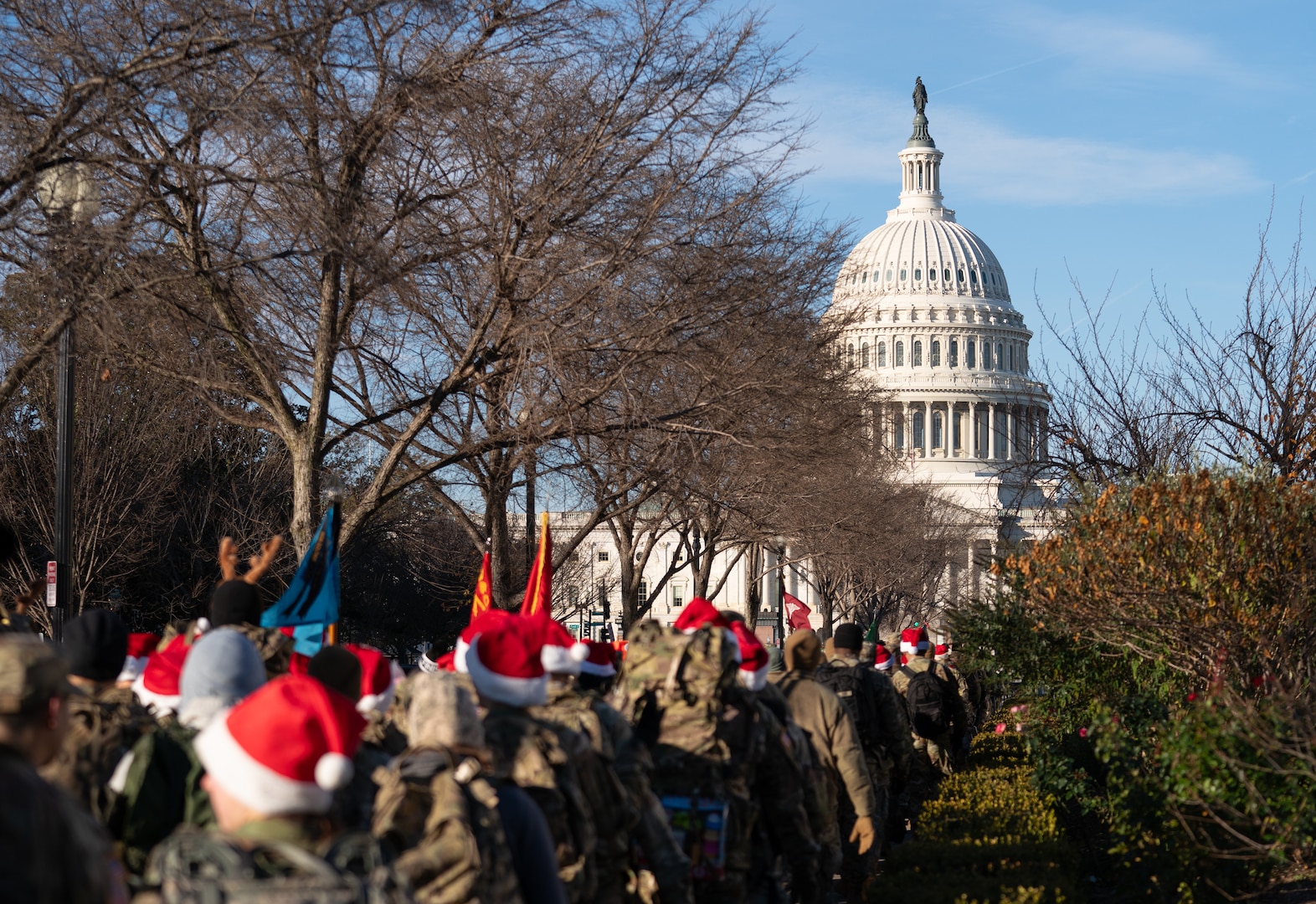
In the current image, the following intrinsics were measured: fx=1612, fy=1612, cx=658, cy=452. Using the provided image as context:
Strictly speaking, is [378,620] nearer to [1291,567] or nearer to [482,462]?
[482,462]

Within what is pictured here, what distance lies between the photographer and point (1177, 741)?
329 inches

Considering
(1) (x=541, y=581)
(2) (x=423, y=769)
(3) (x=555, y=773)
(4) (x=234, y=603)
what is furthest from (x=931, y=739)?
(2) (x=423, y=769)

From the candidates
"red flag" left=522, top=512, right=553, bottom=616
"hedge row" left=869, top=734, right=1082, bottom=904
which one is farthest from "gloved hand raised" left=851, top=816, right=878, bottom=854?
"red flag" left=522, top=512, right=553, bottom=616

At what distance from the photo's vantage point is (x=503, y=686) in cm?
466

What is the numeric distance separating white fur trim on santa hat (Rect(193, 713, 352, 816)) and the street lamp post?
7238 mm

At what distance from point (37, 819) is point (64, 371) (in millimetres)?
10958

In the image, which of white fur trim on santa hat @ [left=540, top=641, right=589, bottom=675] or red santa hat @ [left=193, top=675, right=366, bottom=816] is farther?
white fur trim on santa hat @ [left=540, top=641, right=589, bottom=675]

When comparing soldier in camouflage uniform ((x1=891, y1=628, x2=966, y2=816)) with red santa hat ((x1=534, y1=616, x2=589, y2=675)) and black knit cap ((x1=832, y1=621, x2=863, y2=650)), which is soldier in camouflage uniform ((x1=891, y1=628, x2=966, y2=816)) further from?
red santa hat ((x1=534, y1=616, x2=589, y2=675))

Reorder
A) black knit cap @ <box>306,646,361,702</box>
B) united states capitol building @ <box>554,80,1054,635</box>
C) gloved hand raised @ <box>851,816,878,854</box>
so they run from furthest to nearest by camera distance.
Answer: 1. united states capitol building @ <box>554,80,1054,635</box>
2. gloved hand raised @ <box>851,816,878,854</box>
3. black knit cap @ <box>306,646,361,702</box>

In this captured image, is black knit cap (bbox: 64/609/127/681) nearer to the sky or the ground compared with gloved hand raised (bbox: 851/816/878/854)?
nearer to the sky

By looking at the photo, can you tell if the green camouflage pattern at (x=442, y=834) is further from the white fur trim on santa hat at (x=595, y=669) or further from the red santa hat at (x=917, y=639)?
the red santa hat at (x=917, y=639)

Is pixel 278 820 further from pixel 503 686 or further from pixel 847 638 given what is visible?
pixel 847 638

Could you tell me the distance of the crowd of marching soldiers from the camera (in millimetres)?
2727

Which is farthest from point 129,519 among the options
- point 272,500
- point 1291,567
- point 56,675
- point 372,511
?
point 56,675
